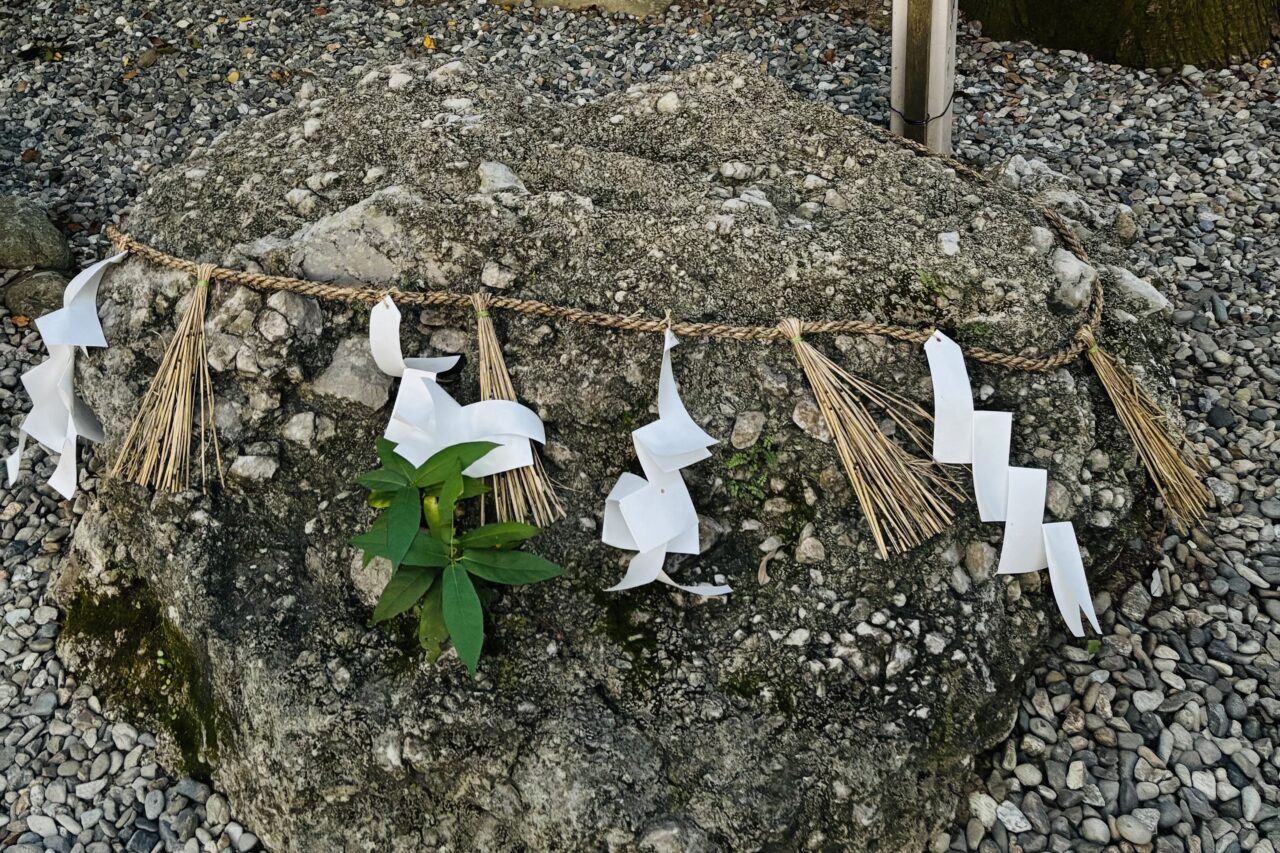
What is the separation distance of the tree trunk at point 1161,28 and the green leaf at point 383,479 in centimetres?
318

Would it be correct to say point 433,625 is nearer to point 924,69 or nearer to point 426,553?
point 426,553

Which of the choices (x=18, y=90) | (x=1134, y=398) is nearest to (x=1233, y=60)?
(x=1134, y=398)

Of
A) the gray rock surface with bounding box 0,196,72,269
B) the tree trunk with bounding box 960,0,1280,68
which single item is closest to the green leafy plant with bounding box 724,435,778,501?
the gray rock surface with bounding box 0,196,72,269

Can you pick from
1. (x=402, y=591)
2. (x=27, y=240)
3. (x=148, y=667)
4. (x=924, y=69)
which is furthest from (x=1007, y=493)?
(x=27, y=240)

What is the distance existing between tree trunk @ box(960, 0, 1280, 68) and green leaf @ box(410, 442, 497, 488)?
10.0 feet

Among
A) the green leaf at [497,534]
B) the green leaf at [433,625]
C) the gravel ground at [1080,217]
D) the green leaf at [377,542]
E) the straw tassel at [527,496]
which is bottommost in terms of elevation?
the gravel ground at [1080,217]

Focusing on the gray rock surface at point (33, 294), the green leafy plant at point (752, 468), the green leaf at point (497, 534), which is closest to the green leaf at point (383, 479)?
the green leaf at point (497, 534)

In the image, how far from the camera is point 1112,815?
1.91m

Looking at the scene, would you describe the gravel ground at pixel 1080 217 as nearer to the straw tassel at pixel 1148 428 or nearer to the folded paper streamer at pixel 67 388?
the straw tassel at pixel 1148 428

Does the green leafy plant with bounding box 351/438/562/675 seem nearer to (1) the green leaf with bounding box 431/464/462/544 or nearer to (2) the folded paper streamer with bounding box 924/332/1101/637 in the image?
(1) the green leaf with bounding box 431/464/462/544

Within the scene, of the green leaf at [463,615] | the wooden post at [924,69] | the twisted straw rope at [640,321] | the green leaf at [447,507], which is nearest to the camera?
the green leaf at [463,615]

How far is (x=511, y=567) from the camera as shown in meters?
1.82

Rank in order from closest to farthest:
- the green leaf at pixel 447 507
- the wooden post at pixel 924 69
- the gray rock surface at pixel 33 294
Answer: the green leaf at pixel 447 507 → the wooden post at pixel 924 69 → the gray rock surface at pixel 33 294

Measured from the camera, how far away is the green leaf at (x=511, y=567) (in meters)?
1.82
